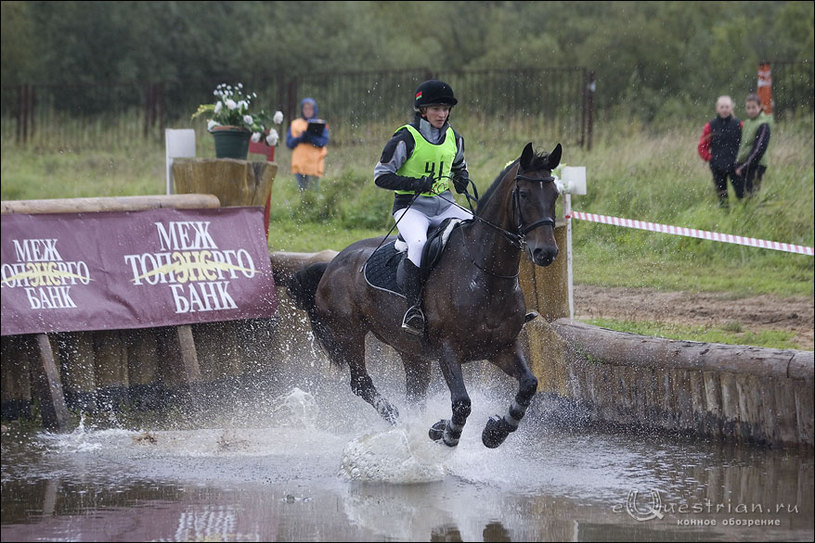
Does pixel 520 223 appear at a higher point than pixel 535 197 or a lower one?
lower

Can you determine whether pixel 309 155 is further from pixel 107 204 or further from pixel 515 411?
pixel 515 411

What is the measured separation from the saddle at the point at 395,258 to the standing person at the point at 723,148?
24.5ft

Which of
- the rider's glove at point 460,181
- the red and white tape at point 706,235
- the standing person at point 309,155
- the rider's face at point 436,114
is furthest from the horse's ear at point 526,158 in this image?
the standing person at point 309,155

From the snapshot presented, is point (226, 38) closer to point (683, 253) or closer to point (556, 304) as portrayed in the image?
point (683, 253)

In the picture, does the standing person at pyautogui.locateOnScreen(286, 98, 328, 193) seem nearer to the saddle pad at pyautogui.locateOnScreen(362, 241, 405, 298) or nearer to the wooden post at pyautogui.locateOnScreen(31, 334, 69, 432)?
the wooden post at pyautogui.locateOnScreen(31, 334, 69, 432)

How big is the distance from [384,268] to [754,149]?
7932 millimetres

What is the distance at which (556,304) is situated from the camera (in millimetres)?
10023

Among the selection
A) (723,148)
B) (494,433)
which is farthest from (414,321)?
(723,148)

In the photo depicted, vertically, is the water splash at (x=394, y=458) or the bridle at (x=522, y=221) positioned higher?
the bridle at (x=522, y=221)

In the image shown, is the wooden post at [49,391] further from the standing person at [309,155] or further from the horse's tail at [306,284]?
the standing person at [309,155]

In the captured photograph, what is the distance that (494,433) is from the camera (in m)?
8.11

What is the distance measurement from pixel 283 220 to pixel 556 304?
8.22 meters

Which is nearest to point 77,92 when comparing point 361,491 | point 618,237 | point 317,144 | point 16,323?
point 317,144

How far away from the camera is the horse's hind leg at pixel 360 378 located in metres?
9.58
